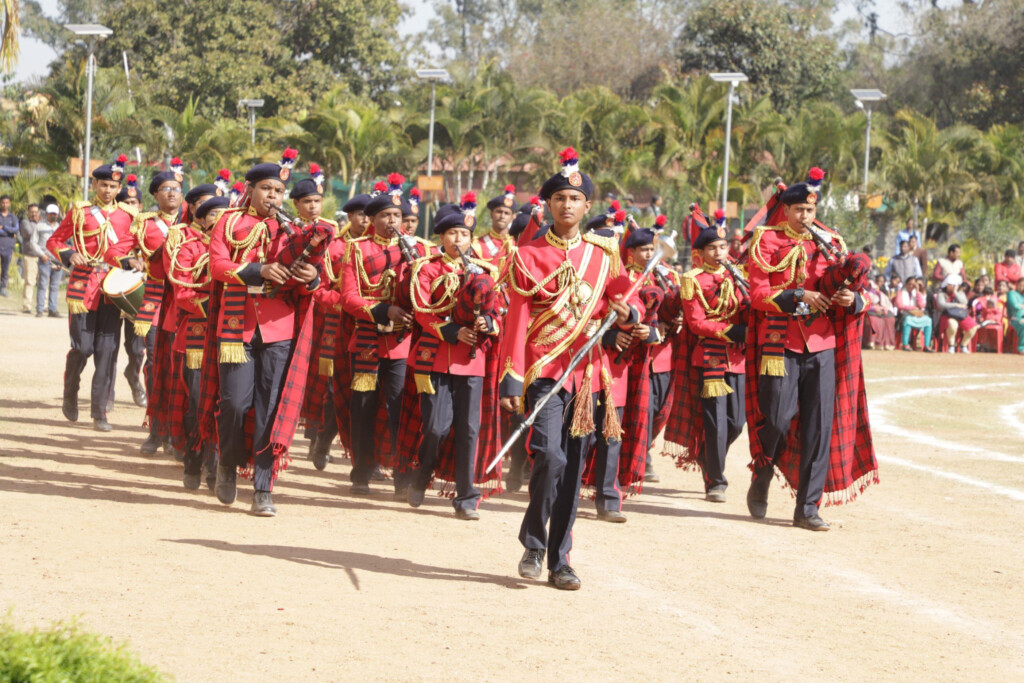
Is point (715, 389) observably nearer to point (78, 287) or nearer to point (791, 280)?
point (791, 280)

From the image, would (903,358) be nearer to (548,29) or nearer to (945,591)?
(945,591)

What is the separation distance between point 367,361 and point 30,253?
17.3 m

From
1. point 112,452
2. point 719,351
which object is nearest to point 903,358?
point 719,351

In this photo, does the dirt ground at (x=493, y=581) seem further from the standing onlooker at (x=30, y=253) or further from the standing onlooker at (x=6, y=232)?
the standing onlooker at (x=6, y=232)

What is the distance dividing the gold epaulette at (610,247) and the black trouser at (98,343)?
639 cm

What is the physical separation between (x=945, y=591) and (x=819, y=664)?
184 centimetres

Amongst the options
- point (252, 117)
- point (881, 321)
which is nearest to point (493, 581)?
point (881, 321)

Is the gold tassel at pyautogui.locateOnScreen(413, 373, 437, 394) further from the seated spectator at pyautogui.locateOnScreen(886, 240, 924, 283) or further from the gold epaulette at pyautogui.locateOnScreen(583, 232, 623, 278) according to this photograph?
the seated spectator at pyautogui.locateOnScreen(886, 240, 924, 283)

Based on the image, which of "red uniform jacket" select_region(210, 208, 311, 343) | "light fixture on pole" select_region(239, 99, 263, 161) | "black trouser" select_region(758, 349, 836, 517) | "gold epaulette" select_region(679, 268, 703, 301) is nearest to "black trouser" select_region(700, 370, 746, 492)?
"gold epaulette" select_region(679, 268, 703, 301)

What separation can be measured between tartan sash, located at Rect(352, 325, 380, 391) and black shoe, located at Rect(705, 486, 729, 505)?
8.62ft

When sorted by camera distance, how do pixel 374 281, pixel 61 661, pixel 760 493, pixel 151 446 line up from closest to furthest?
pixel 61 661, pixel 760 493, pixel 374 281, pixel 151 446

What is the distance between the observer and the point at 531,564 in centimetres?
702

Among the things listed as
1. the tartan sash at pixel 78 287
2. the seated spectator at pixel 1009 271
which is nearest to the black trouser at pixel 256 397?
the tartan sash at pixel 78 287

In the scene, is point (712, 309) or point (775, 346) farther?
point (712, 309)
